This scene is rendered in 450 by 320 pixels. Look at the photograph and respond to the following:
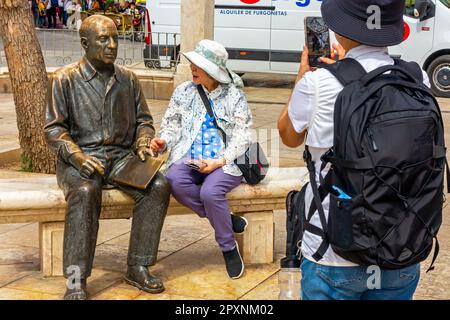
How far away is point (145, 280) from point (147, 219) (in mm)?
343

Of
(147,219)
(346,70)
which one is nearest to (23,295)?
(147,219)

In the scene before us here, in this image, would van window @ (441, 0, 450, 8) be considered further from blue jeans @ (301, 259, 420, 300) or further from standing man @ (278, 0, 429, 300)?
blue jeans @ (301, 259, 420, 300)

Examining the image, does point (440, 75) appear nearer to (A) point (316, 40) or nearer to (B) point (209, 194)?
(B) point (209, 194)

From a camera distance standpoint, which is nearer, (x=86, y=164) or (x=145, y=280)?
(x=86, y=164)

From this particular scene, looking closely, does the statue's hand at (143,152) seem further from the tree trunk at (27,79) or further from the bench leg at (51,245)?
the tree trunk at (27,79)

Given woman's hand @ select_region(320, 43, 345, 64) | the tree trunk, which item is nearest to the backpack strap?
woman's hand @ select_region(320, 43, 345, 64)

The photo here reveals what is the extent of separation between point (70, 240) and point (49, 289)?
0.43m

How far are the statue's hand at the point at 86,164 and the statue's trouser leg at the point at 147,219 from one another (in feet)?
0.80

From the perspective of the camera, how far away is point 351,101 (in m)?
2.54

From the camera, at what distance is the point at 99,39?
15.4 feet

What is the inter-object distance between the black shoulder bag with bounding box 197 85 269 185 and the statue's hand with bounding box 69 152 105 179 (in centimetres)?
82

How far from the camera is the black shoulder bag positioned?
16.2 ft
